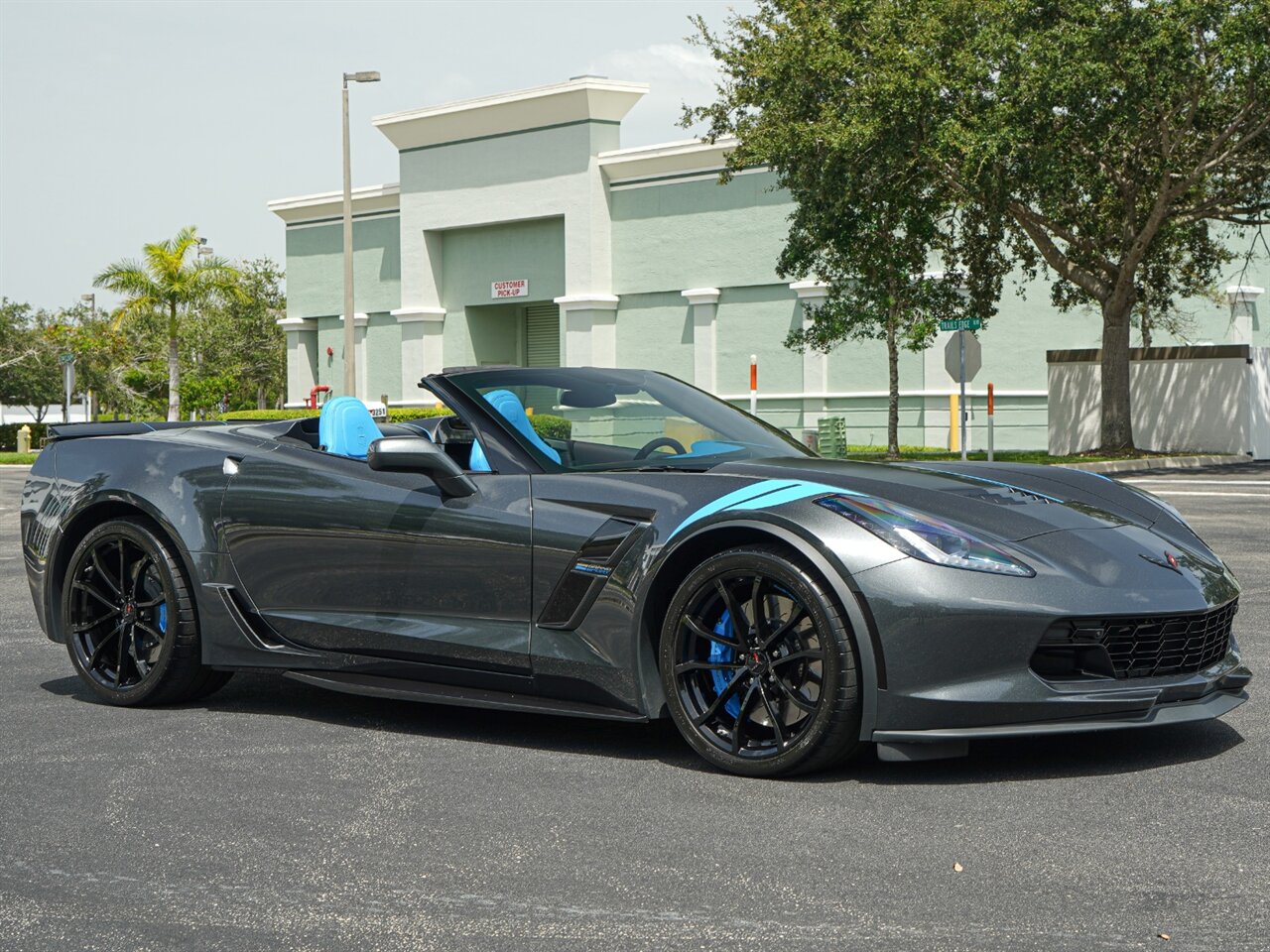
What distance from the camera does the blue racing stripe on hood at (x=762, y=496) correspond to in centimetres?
491

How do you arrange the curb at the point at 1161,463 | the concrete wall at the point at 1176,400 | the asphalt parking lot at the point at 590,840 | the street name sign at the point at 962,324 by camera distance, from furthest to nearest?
the concrete wall at the point at 1176,400
the curb at the point at 1161,463
the street name sign at the point at 962,324
the asphalt parking lot at the point at 590,840

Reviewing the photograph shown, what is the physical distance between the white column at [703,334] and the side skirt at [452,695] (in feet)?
126

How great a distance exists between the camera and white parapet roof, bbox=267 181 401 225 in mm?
51875

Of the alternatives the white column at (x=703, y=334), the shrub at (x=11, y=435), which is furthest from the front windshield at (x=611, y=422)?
the shrub at (x=11, y=435)

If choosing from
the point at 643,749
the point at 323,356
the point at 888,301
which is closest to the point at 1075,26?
the point at 888,301

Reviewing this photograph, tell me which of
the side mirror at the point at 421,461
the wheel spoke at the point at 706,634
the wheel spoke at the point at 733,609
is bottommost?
the wheel spoke at the point at 706,634

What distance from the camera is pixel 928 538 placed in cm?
469

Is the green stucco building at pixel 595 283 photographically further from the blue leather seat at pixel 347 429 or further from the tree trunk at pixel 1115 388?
the blue leather seat at pixel 347 429

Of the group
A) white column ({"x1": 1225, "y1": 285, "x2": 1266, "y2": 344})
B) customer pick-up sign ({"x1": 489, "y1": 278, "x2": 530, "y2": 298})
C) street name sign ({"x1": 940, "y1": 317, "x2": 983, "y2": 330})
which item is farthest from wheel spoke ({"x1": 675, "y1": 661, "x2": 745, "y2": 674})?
customer pick-up sign ({"x1": 489, "y1": 278, "x2": 530, "y2": 298})

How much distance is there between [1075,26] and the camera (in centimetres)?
2472

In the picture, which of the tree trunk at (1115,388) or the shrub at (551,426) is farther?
the tree trunk at (1115,388)

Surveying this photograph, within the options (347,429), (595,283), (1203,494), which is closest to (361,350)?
(595,283)

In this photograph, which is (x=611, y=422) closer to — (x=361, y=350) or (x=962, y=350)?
(x=962, y=350)

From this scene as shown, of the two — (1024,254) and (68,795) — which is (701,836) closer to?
(68,795)
